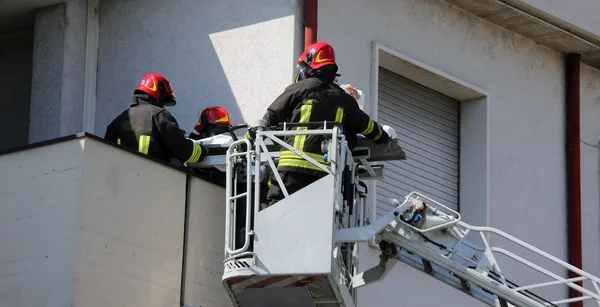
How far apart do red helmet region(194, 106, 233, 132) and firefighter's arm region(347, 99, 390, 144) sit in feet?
5.58

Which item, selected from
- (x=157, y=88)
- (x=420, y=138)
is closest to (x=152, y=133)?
(x=157, y=88)

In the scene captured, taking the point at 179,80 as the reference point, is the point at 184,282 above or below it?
below

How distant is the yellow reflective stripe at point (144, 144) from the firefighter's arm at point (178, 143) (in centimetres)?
14

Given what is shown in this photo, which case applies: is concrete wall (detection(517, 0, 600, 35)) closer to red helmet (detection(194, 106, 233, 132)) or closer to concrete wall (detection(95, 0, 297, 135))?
concrete wall (detection(95, 0, 297, 135))

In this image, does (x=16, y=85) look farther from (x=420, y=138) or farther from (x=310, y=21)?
(x=420, y=138)

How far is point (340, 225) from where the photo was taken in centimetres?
1218

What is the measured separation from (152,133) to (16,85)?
4.12m

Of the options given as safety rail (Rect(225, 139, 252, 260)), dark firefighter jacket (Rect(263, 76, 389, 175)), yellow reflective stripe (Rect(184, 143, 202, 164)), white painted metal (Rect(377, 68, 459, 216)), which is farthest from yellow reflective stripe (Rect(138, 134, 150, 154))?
white painted metal (Rect(377, 68, 459, 216))

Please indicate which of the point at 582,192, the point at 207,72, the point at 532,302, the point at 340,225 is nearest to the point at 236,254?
the point at 340,225

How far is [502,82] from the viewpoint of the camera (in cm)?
1727

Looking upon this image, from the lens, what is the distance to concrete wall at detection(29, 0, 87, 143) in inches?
615

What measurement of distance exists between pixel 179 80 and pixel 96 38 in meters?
1.30

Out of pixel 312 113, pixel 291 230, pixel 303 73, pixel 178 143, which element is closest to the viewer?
pixel 291 230

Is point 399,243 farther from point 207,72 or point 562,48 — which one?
point 562,48
